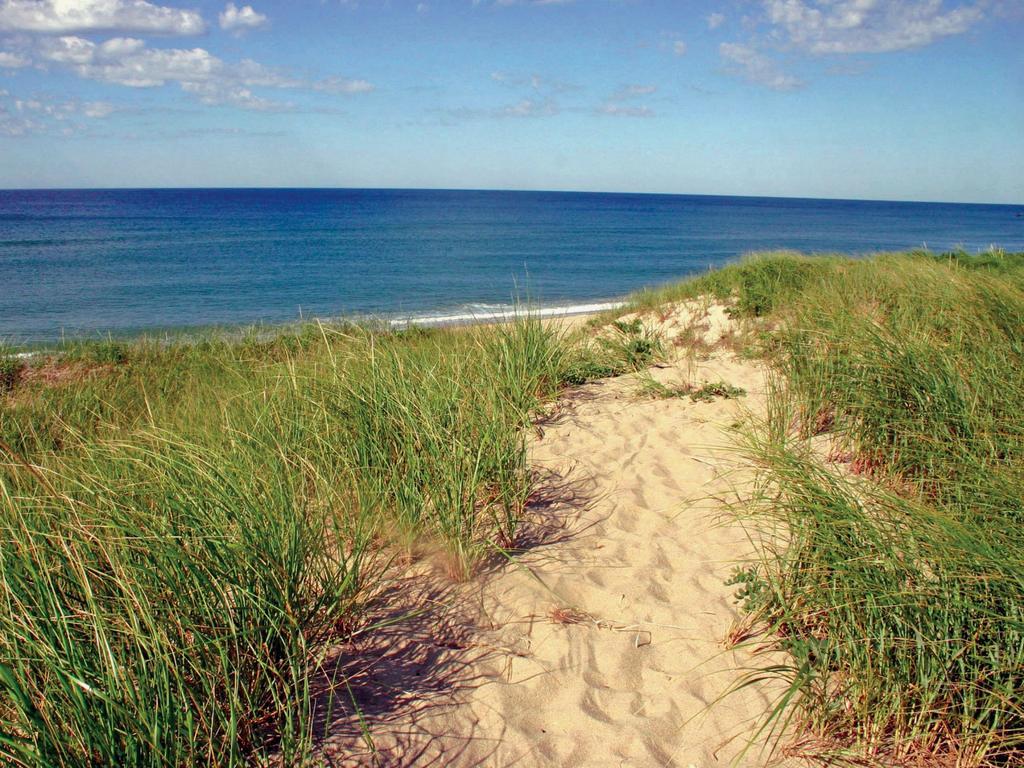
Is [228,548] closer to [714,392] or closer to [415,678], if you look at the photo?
[415,678]

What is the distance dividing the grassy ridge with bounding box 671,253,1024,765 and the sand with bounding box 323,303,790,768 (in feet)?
0.88

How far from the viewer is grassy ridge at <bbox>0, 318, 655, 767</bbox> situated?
1.80m

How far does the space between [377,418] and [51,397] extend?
3.96 metres

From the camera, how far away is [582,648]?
2.74 m

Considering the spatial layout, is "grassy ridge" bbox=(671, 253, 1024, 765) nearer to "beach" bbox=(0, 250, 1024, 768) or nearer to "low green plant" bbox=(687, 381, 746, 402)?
"beach" bbox=(0, 250, 1024, 768)

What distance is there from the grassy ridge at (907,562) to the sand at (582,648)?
0.88ft

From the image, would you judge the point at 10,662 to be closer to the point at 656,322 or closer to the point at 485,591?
the point at 485,591

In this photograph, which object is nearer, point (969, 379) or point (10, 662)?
point (10, 662)

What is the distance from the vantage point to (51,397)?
5.88 metres

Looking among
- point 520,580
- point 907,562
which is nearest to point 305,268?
point 520,580

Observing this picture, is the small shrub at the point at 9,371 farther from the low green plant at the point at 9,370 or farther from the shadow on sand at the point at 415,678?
the shadow on sand at the point at 415,678

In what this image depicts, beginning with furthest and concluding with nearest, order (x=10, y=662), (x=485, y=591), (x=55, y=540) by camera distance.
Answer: (x=485, y=591) < (x=55, y=540) < (x=10, y=662)

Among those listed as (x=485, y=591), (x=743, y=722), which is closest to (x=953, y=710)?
(x=743, y=722)

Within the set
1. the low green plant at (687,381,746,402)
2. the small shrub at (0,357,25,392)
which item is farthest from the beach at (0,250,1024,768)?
the small shrub at (0,357,25,392)
